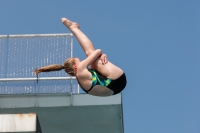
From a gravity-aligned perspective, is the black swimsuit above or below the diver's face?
below

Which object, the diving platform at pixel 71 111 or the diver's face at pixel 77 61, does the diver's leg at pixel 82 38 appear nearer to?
the diver's face at pixel 77 61

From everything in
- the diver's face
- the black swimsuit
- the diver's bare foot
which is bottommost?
the black swimsuit

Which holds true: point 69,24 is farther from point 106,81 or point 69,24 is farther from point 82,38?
point 106,81

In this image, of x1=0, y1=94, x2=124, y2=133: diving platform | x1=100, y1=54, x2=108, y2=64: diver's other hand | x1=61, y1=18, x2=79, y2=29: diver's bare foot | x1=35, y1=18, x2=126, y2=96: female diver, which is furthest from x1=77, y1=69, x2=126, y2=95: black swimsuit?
x1=0, y1=94, x2=124, y2=133: diving platform

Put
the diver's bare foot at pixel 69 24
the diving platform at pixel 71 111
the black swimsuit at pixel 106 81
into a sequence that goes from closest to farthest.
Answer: the black swimsuit at pixel 106 81
the diver's bare foot at pixel 69 24
the diving platform at pixel 71 111

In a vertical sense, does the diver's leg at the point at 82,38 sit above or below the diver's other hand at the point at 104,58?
above

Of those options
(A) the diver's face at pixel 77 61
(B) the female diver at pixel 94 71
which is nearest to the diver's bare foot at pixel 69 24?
(B) the female diver at pixel 94 71

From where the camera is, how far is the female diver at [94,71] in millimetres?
13789

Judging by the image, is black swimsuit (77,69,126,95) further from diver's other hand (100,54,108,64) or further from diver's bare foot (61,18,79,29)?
diver's bare foot (61,18,79,29)

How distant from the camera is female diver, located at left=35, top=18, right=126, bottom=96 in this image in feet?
45.2

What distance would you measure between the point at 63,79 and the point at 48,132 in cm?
237

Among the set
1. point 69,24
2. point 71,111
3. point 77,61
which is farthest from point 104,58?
point 71,111

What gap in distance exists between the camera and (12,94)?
22.1m

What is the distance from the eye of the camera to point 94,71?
13992 millimetres
